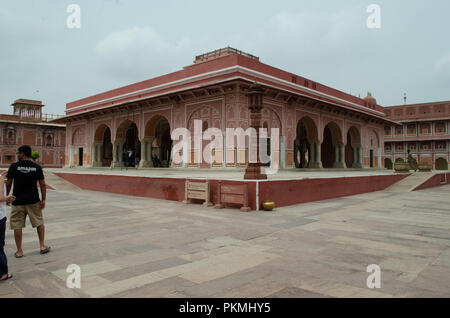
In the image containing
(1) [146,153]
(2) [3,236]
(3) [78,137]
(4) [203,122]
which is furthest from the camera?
(3) [78,137]

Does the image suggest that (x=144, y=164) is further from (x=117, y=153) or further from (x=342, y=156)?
(x=342, y=156)

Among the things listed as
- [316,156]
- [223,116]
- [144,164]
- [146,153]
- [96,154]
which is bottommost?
[144,164]

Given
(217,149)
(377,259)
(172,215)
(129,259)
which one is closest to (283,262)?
(377,259)

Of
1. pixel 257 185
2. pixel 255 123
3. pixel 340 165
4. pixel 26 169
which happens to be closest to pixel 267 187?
pixel 257 185

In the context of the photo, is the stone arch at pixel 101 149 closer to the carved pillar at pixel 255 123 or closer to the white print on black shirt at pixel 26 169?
the carved pillar at pixel 255 123

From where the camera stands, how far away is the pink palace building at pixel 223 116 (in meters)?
16.8

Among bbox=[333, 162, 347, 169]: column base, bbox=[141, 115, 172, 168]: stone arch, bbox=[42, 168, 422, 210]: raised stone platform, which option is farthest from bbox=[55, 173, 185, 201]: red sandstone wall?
bbox=[333, 162, 347, 169]: column base

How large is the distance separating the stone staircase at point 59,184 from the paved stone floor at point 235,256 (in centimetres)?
913

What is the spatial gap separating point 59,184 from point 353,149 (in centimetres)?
2233

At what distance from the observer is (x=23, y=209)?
166 inches

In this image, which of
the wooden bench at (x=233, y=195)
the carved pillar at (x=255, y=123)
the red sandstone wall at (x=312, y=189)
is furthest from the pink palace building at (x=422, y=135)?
the wooden bench at (x=233, y=195)

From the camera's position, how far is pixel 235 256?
13.5ft
